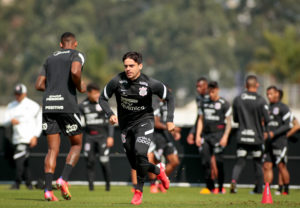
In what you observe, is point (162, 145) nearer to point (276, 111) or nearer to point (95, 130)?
point (95, 130)

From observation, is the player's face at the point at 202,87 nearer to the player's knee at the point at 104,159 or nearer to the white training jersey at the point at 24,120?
the player's knee at the point at 104,159

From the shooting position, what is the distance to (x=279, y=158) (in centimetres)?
1543

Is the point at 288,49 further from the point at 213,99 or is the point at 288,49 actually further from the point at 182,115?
the point at 213,99

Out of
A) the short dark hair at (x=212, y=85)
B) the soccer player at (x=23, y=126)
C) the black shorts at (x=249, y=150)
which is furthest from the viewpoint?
the soccer player at (x=23, y=126)

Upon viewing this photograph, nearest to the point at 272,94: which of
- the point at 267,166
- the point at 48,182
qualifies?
the point at 267,166

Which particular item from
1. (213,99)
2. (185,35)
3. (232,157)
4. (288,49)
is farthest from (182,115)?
(185,35)

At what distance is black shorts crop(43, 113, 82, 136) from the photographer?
11.1 meters

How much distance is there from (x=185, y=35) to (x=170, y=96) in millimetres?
83598

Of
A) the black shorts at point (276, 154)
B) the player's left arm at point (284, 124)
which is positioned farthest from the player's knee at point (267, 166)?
the player's left arm at point (284, 124)

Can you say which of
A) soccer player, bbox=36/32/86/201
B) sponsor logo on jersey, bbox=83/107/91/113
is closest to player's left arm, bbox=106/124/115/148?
sponsor logo on jersey, bbox=83/107/91/113

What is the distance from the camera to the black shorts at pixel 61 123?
1115 centimetres

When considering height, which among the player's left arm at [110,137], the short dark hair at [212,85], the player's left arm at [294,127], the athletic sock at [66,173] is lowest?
the athletic sock at [66,173]

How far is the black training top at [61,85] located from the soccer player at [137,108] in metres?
0.58

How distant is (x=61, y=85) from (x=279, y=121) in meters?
5.81
